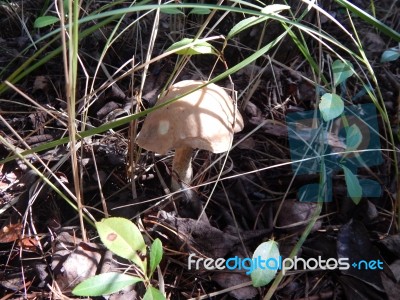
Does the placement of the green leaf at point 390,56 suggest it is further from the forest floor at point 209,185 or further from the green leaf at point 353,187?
the green leaf at point 353,187

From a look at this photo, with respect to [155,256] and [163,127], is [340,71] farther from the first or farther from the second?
[155,256]

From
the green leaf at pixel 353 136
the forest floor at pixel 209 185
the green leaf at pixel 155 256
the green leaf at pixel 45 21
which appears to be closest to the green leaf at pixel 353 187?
the forest floor at pixel 209 185

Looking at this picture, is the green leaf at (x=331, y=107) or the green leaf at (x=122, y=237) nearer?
the green leaf at (x=122, y=237)

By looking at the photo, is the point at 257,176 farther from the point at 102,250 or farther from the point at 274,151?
the point at 102,250

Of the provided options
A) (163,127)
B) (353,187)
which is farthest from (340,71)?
(163,127)

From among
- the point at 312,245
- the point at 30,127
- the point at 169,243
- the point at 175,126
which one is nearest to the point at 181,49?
the point at 175,126

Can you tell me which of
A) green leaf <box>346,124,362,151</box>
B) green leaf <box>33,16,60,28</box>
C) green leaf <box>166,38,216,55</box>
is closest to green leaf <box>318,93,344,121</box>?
A: green leaf <box>346,124,362,151</box>

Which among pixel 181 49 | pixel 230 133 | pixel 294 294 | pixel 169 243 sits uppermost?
pixel 181 49

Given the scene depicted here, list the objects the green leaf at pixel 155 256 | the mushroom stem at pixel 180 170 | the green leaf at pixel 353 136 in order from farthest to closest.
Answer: the mushroom stem at pixel 180 170
the green leaf at pixel 353 136
the green leaf at pixel 155 256
